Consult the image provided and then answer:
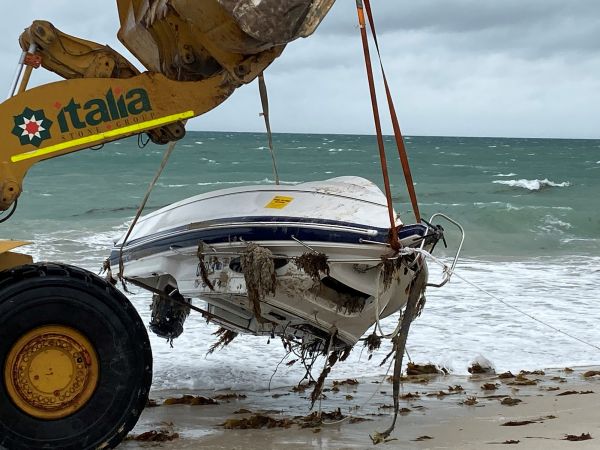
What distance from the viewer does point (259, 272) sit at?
214 inches

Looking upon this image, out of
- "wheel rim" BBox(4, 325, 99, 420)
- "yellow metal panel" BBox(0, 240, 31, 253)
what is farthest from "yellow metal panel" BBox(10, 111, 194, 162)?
"wheel rim" BBox(4, 325, 99, 420)

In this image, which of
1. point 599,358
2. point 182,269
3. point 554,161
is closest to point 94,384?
point 182,269

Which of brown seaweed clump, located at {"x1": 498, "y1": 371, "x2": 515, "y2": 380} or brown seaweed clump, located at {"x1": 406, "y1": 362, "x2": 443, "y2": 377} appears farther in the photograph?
brown seaweed clump, located at {"x1": 406, "y1": 362, "x2": 443, "y2": 377}

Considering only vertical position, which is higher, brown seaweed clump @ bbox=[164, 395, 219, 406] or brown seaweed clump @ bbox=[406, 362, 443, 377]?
brown seaweed clump @ bbox=[164, 395, 219, 406]

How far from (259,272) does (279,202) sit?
0.56 meters

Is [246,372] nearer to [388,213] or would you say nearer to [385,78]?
[388,213]

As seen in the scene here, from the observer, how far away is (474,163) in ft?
184

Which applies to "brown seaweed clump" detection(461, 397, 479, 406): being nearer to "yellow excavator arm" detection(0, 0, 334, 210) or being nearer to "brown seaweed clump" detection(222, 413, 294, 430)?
"brown seaweed clump" detection(222, 413, 294, 430)

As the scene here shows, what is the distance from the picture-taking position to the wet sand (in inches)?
213

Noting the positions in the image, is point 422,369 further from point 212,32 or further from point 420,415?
point 212,32

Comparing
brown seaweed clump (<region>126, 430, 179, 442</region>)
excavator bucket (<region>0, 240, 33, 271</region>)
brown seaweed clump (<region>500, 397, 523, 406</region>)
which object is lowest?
brown seaweed clump (<region>500, 397, 523, 406</region>)

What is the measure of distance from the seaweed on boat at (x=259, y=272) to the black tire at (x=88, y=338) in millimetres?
714

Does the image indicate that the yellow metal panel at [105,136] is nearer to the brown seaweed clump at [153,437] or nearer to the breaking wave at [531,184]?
the brown seaweed clump at [153,437]

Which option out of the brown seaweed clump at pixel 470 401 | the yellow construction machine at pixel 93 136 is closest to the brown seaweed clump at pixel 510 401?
the brown seaweed clump at pixel 470 401
